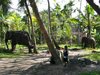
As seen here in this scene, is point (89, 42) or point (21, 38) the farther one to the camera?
point (89, 42)

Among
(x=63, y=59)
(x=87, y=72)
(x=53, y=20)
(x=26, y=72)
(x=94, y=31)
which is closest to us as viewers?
(x=87, y=72)

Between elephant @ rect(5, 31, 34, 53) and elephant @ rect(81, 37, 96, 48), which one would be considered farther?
elephant @ rect(81, 37, 96, 48)

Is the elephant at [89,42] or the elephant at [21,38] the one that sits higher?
the elephant at [21,38]

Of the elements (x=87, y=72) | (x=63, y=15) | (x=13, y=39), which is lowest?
(x=87, y=72)

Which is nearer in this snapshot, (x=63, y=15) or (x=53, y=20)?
(x=63, y=15)

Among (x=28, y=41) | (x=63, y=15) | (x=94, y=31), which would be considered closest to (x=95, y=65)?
(x=28, y=41)

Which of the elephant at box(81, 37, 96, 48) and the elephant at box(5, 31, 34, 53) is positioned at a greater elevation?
the elephant at box(5, 31, 34, 53)

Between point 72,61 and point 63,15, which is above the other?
point 63,15

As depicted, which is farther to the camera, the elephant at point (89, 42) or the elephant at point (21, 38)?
the elephant at point (89, 42)

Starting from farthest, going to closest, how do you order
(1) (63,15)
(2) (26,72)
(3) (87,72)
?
1. (1) (63,15)
2. (2) (26,72)
3. (3) (87,72)

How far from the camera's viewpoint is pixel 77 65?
1593 cm

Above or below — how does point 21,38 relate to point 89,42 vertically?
above

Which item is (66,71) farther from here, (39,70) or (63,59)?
(63,59)

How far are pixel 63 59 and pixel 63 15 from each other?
113 feet
